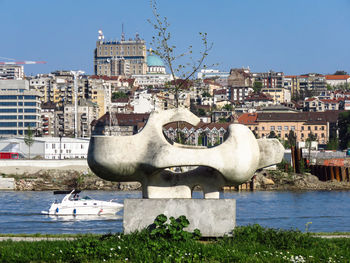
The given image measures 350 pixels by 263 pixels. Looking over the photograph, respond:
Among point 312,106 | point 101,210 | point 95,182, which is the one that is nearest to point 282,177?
point 95,182

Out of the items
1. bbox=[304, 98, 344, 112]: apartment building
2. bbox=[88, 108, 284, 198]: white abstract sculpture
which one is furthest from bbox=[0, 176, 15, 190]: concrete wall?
bbox=[304, 98, 344, 112]: apartment building

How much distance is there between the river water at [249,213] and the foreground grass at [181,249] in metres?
8.97

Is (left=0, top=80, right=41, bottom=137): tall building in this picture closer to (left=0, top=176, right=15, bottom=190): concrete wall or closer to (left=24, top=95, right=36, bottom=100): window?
(left=24, top=95, right=36, bottom=100): window

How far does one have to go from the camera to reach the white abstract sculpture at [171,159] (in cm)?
1504

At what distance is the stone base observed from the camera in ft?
49.4

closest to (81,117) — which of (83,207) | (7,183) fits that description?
(7,183)

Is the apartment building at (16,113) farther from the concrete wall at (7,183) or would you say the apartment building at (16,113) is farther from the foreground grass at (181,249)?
the foreground grass at (181,249)

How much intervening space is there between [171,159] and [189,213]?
1.05 m

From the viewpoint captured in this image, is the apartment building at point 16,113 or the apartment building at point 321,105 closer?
the apartment building at point 16,113

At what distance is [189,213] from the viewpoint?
15086 millimetres

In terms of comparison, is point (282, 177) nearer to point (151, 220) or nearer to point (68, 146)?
point (68, 146)

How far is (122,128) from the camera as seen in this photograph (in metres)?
138

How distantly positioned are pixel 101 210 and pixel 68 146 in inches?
1927

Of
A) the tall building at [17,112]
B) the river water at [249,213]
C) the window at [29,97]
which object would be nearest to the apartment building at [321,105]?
the window at [29,97]
